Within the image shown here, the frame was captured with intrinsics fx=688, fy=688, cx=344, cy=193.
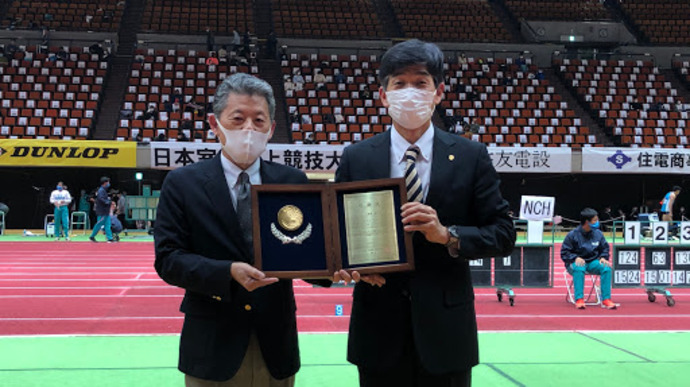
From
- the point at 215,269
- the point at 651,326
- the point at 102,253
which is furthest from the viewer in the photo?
the point at 102,253

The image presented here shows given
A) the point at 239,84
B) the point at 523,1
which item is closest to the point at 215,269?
the point at 239,84

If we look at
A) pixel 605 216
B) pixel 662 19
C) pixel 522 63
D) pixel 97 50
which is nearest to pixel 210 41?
pixel 97 50

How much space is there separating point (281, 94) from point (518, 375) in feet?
77.9

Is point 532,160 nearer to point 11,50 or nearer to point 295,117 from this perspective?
point 295,117

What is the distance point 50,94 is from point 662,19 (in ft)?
99.0

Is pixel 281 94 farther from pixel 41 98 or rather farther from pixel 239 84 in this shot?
pixel 239 84

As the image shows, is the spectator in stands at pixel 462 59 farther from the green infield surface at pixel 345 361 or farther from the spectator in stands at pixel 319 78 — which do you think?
the green infield surface at pixel 345 361

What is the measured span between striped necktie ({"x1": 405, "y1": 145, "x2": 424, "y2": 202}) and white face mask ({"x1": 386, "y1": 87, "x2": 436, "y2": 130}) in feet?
0.41

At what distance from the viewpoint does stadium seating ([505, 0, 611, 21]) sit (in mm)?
35906

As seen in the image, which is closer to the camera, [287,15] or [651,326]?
[651,326]

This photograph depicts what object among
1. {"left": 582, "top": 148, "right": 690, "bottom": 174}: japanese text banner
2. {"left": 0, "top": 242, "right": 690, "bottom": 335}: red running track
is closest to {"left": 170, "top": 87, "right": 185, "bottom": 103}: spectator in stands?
{"left": 0, "top": 242, "right": 690, "bottom": 335}: red running track

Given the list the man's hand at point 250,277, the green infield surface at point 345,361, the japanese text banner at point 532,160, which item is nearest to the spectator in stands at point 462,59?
the japanese text banner at point 532,160

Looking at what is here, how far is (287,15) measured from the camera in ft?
111

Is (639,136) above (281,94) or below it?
below
